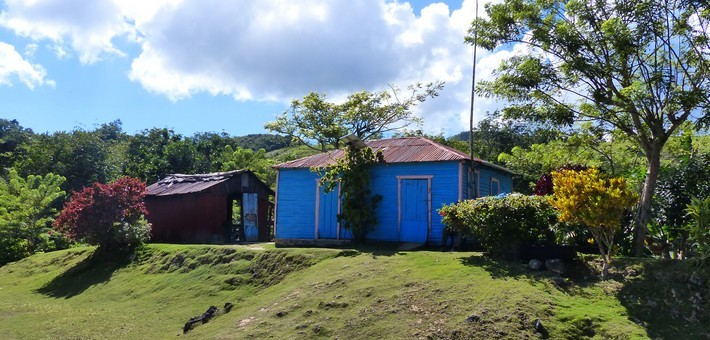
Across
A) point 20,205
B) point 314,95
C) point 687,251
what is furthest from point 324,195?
point 314,95

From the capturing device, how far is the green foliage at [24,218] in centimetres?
2311

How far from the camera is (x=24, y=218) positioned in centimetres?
2392

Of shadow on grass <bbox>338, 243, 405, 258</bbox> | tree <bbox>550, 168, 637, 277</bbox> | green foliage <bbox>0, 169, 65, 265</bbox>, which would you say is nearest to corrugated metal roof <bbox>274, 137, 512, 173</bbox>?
shadow on grass <bbox>338, 243, 405, 258</bbox>

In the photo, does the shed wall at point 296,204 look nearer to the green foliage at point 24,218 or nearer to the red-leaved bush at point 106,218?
the red-leaved bush at point 106,218

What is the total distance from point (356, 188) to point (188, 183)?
34.4 feet

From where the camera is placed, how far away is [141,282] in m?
15.8

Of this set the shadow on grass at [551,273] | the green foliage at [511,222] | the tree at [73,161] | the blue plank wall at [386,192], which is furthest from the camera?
the tree at [73,161]

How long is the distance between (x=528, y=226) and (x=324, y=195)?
8705 millimetres

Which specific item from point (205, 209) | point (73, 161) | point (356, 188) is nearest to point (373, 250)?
point (356, 188)

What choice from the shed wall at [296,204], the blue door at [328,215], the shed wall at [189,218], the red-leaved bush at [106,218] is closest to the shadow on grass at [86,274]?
the red-leaved bush at [106,218]

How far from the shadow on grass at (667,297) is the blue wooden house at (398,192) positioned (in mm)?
7565

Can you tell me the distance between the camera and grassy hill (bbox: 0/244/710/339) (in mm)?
8023

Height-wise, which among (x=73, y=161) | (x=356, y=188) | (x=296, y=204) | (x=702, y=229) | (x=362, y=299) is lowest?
(x=362, y=299)

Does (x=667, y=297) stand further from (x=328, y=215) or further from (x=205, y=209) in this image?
(x=205, y=209)
